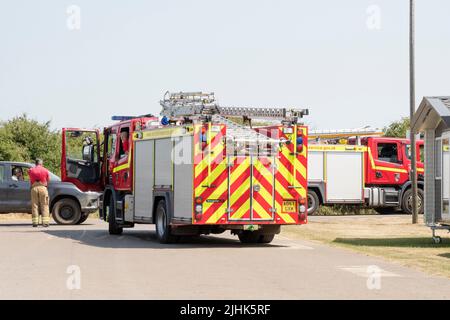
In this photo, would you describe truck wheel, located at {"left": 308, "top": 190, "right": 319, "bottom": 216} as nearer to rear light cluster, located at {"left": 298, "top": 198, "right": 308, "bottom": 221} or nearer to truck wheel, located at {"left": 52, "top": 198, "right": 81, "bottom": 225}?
truck wheel, located at {"left": 52, "top": 198, "right": 81, "bottom": 225}

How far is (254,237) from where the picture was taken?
22266 mm

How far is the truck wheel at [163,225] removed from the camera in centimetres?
2105

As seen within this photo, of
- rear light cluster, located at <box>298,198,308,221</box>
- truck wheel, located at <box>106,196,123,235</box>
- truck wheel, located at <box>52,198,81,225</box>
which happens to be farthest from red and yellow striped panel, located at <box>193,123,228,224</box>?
truck wheel, located at <box>52,198,81,225</box>

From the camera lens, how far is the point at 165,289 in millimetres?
12781

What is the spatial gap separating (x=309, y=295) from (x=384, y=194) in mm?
25464

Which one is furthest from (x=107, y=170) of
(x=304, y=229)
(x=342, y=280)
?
(x=342, y=280)

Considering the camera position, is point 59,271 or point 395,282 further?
point 59,271

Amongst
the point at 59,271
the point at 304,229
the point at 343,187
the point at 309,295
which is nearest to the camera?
the point at 309,295

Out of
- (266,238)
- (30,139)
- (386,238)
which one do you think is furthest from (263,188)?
(30,139)

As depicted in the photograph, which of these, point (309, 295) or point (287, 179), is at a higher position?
point (287, 179)

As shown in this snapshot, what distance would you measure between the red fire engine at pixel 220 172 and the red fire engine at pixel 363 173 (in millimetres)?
14490

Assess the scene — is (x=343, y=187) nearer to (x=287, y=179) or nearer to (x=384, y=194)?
(x=384, y=194)

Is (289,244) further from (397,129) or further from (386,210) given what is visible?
(397,129)

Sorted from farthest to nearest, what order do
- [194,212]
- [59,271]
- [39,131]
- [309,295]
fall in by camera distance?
[39,131]
[194,212]
[59,271]
[309,295]
